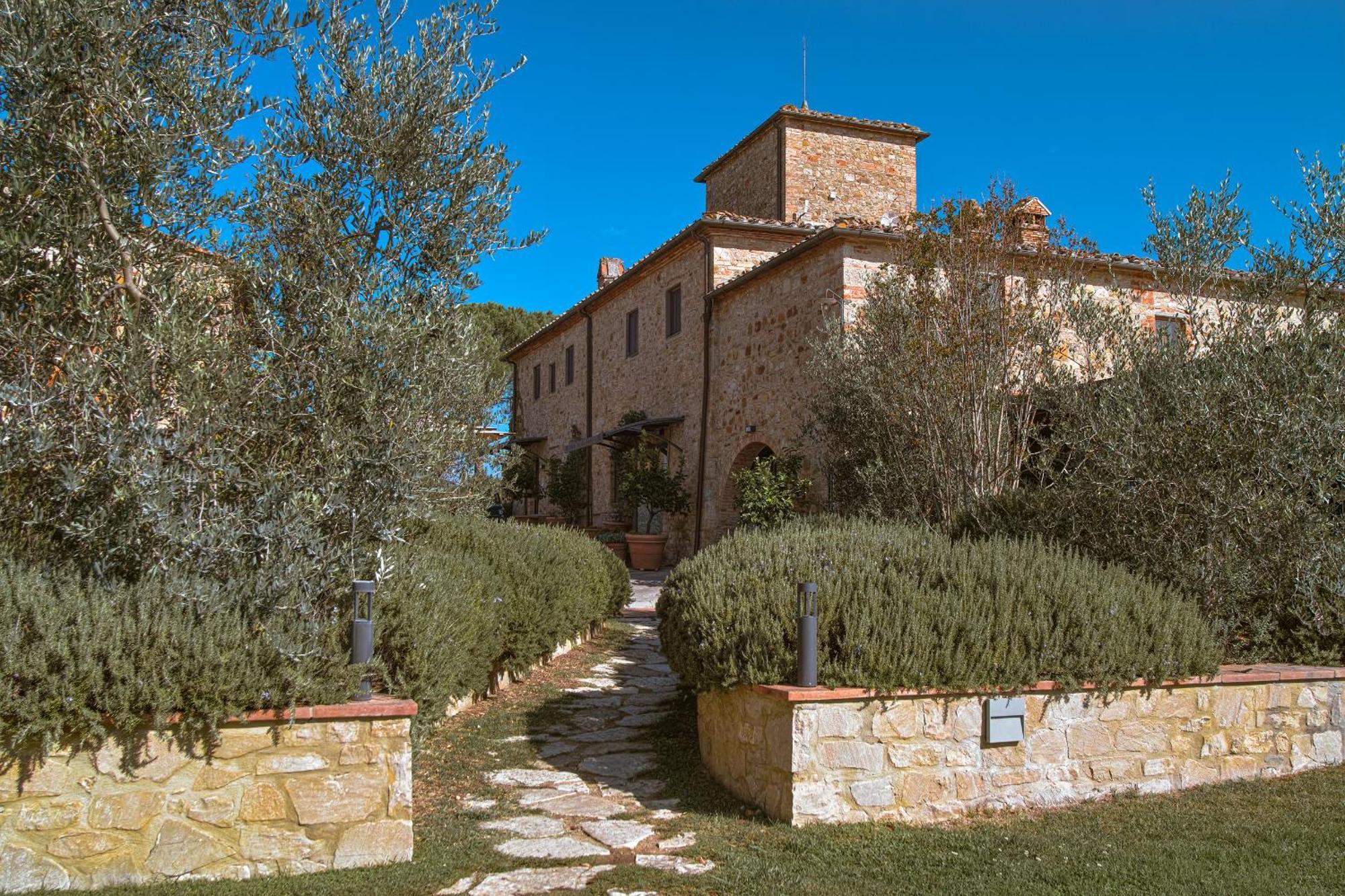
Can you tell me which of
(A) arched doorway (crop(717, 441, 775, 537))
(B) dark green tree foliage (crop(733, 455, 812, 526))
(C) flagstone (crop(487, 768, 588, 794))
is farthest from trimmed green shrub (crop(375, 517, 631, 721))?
(A) arched doorway (crop(717, 441, 775, 537))

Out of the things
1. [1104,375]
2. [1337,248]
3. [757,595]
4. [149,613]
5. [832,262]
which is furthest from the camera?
[832,262]

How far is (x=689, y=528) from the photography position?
1563 cm

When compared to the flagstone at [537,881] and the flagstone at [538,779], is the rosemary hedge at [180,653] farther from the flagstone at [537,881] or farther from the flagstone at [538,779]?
the flagstone at [537,881]

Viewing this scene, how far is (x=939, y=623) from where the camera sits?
4.69 meters

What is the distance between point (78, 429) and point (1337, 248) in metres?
7.12

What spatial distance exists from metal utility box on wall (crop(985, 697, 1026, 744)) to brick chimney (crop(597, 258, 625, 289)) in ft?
62.1

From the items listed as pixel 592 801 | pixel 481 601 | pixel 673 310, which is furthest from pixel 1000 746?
pixel 673 310

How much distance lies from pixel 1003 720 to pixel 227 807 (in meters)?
3.43

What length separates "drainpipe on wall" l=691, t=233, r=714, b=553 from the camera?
15.1 m

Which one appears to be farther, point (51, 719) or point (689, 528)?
point (689, 528)

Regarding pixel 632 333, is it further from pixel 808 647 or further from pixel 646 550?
pixel 808 647

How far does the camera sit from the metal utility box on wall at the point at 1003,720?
4.56 m

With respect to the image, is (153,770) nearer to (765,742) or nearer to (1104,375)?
(765,742)

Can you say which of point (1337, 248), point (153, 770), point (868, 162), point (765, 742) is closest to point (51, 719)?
point (153, 770)
